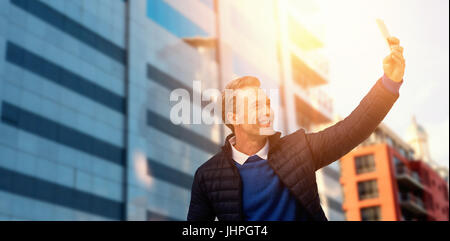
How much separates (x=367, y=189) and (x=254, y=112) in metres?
65.6

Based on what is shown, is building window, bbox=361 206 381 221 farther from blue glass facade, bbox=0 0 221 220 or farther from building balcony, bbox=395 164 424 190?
blue glass facade, bbox=0 0 221 220

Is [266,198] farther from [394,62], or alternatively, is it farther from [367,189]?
[367,189]

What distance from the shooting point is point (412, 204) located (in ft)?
223

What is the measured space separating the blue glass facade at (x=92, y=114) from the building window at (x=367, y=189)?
2822 centimetres

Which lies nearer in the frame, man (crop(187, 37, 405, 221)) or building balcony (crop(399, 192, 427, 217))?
man (crop(187, 37, 405, 221))

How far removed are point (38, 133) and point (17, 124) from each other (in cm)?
139

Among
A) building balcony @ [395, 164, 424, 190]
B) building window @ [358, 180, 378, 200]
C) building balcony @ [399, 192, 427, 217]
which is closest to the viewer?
building window @ [358, 180, 378, 200]

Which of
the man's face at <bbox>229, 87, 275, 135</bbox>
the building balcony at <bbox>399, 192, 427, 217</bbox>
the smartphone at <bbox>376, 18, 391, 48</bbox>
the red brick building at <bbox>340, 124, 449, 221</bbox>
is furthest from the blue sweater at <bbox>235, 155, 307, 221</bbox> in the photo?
the building balcony at <bbox>399, 192, 427, 217</bbox>

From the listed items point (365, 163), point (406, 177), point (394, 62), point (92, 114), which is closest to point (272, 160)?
point (394, 62)

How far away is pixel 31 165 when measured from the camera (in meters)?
30.5

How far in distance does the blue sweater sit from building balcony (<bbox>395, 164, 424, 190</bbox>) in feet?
223

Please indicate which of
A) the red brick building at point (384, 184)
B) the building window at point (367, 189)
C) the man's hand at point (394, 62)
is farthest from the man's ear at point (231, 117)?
the building window at point (367, 189)

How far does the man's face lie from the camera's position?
3244 millimetres

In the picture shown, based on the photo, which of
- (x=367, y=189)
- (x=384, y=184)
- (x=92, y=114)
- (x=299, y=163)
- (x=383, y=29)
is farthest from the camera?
(x=367, y=189)
